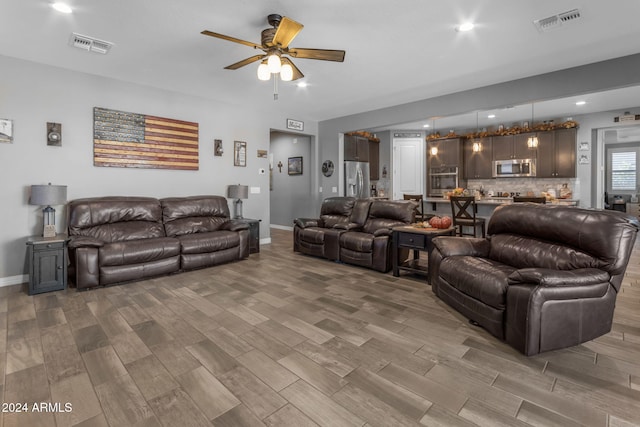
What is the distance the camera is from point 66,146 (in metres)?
4.29

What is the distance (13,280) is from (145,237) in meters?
1.55

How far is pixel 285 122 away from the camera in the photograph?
6.90 metres

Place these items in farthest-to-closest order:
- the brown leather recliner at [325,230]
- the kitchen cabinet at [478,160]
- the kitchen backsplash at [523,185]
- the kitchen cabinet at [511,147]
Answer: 1. the kitchen cabinet at [478,160]
2. the kitchen cabinet at [511,147]
3. the kitchen backsplash at [523,185]
4. the brown leather recliner at [325,230]

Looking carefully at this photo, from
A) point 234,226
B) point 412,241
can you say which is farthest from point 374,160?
point 412,241

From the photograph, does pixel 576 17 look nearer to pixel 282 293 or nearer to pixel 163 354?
pixel 282 293

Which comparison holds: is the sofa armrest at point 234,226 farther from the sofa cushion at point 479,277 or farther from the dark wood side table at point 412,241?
the sofa cushion at point 479,277

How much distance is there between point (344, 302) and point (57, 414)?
2.30 m

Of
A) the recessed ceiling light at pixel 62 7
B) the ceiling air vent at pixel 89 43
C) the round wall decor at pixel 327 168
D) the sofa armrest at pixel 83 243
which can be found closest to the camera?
the recessed ceiling light at pixel 62 7

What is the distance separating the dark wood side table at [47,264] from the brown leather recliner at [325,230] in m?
3.21

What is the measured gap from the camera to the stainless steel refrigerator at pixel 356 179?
7465 millimetres

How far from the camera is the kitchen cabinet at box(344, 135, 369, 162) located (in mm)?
7534

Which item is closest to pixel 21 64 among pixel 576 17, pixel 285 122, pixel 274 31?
pixel 274 31

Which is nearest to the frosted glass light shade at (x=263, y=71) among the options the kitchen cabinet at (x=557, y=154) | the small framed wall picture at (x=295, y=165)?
the small framed wall picture at (x=295, y=165)

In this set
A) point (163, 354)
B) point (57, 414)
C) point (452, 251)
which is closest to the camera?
point (57, 414)
